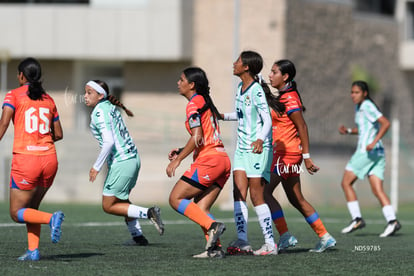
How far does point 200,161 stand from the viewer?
8750 mm

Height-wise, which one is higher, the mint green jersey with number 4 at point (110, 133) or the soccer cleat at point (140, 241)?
the mint green jersey with number 4 at point (110, 133)

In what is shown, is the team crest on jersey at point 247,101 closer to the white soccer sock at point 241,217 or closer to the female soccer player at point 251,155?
the female soccer player at point 251,155

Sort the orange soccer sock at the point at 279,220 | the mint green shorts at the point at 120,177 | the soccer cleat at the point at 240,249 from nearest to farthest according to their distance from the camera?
the soccer cleat at the point at 240,249 < the mint green shorts at the point at 120,177 < the orange soccer sock at the point at 279,220

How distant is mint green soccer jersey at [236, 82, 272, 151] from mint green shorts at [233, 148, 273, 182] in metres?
0.06

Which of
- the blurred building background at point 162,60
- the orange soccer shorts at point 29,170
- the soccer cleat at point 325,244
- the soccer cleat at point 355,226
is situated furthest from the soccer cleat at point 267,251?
the blurred building background at point 162,60

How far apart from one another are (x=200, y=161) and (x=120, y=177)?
45.9 inches

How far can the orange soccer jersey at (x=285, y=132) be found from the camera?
31.3ft

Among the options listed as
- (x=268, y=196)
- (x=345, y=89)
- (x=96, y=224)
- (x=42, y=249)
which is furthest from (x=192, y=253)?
(x=345, y=89)

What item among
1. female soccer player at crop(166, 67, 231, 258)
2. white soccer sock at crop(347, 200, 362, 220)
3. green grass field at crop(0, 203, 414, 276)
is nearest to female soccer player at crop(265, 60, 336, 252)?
green grass field at crop(0, 203, 414, 276)

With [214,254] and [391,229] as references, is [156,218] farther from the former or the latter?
[391,229]

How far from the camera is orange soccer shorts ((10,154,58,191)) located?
27.5 ft

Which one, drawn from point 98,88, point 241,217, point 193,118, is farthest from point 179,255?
point 98,88

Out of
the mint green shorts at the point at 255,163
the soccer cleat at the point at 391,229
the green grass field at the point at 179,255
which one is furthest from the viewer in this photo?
the soccer cleat at the point at 391,229

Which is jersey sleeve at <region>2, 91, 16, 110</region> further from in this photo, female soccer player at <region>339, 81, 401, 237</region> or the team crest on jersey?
female soccer player at <region>339, 81, 401, 237</region>
